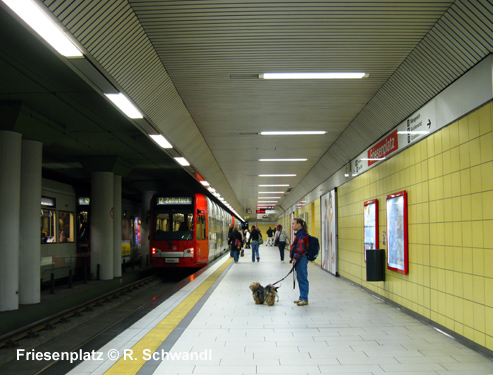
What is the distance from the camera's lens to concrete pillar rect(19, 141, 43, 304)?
1030 cm

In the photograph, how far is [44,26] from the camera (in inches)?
175

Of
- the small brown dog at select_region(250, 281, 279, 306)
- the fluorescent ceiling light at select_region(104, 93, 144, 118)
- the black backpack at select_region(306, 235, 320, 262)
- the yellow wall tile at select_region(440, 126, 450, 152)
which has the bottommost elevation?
the small brown dog at select_region(250, 281, 279, 306)

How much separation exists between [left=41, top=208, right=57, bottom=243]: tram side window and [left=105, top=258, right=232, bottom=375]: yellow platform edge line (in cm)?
676

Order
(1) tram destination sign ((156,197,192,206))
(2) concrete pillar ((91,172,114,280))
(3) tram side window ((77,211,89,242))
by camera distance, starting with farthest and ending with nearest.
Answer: (1) tram destination sign ((156,197,192,206)) < (3) tram side window ((77,211,89,242)) < (2) concrete pillar ((91,172,114,280))

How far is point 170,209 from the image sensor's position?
17453 millimetres

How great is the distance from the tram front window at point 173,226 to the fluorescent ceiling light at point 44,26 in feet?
41.3

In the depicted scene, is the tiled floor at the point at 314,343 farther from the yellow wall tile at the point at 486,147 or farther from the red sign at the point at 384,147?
the red sign at the point at 384,147

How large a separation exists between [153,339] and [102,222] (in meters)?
10.6

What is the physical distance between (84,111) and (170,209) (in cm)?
727

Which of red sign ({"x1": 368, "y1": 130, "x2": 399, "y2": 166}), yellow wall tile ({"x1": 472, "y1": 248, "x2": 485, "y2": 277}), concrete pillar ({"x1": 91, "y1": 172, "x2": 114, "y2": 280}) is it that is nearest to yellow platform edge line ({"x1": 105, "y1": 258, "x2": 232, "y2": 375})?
yellow wall tile ({"x1": 472, "y1": 248, "x2": 485, "y2": 277})

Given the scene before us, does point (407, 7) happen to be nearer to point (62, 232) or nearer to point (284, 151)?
point (284, 151)

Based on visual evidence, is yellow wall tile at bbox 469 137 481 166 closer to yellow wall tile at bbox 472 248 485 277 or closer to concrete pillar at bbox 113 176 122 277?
yellow wall tile at bbox 472 248 485 277

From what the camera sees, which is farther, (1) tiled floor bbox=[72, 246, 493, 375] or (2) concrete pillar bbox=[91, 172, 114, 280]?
(2) concrete pillar bbox=[91, 172, 114, 280]

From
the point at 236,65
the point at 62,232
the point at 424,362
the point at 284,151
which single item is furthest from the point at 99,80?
the point at 62,232
